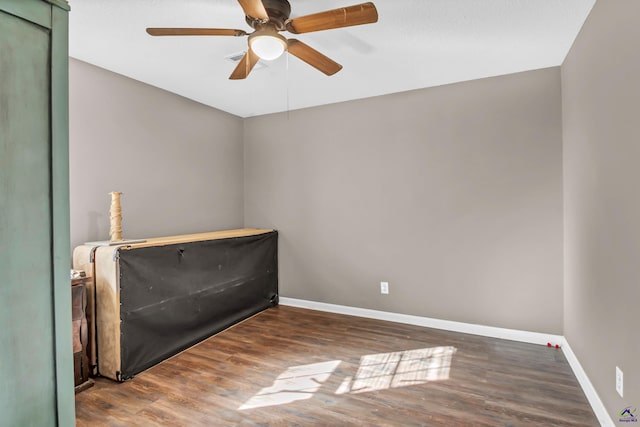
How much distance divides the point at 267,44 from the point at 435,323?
295 centimetres

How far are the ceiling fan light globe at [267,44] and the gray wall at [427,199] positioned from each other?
6.44 feet

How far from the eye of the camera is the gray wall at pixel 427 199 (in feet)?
9.73

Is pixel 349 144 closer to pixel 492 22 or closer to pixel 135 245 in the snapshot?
pixel 492 22

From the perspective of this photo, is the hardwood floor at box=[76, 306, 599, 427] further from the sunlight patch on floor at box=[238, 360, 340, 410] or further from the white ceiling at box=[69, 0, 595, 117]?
the white ceiling at box=[69, 0, 595, 117]

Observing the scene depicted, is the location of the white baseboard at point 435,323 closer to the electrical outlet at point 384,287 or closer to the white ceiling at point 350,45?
the electrical outlet at point 384,287

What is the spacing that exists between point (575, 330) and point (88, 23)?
4.04 meters

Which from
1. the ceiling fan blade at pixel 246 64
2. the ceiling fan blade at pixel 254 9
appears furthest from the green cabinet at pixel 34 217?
the ceiling fan blade at pixel 246 64

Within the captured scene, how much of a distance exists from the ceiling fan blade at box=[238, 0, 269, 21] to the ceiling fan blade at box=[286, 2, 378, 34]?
157 millimetres

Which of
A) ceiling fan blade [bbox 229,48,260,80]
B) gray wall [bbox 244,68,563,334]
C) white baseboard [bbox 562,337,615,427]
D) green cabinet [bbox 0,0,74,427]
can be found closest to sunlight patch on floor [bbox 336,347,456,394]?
gray wall [bbox 244,68,563,334]

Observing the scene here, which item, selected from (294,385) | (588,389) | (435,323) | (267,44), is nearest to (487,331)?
(435,323)

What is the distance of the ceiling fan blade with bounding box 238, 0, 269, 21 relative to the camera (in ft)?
5.13

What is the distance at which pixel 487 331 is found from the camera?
10.4 feet

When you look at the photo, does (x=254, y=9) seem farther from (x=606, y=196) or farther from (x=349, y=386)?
(x=349, y=386)

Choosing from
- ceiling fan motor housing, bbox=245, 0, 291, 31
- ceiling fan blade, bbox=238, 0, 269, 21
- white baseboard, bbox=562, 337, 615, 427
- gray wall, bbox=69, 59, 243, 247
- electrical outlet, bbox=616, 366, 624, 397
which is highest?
ceiling fan motor housing, bbox=245, 0, 291, 31
